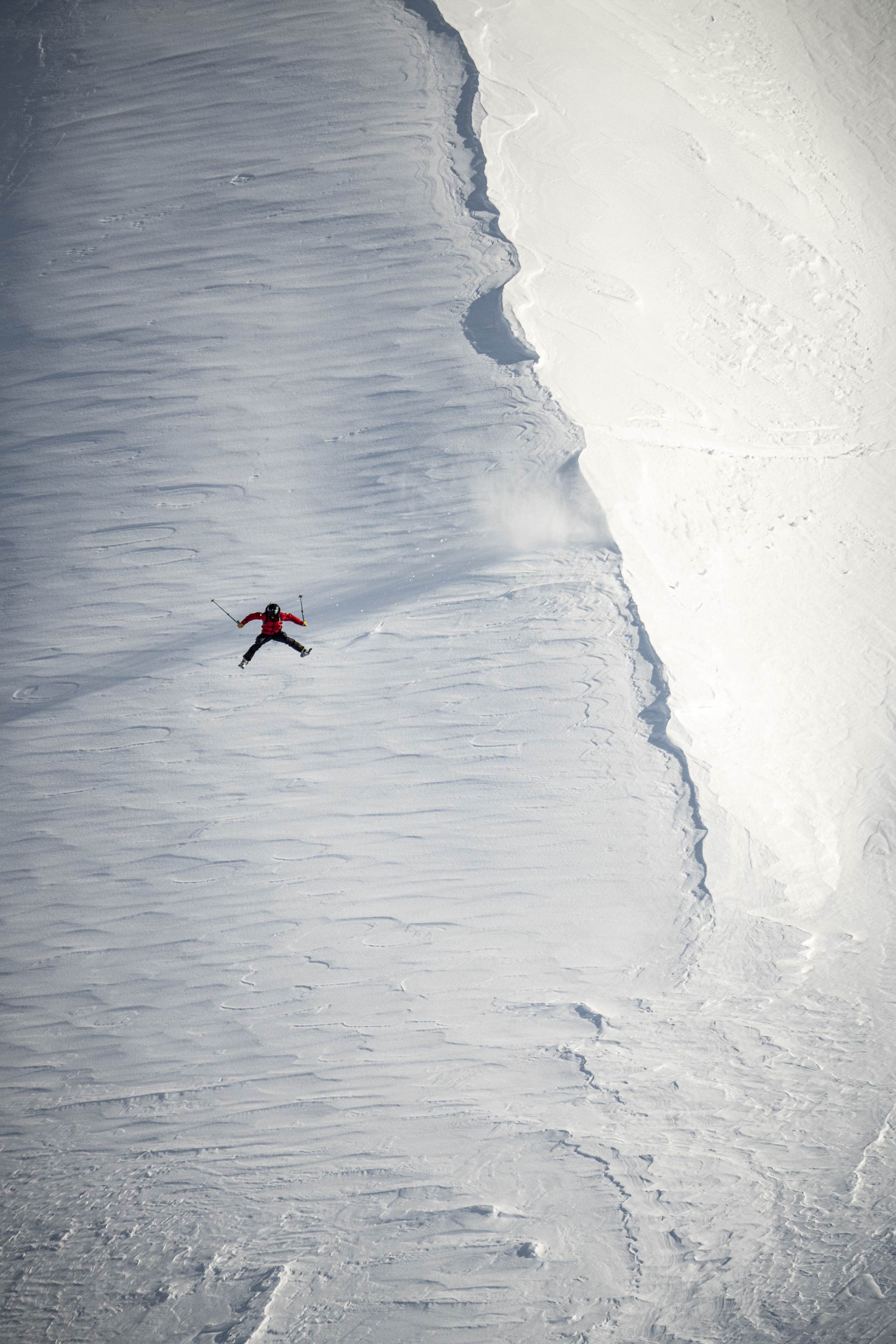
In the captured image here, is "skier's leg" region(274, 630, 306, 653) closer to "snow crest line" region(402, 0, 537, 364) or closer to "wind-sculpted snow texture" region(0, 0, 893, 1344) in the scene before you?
"wind-sculpted snow texture" region(0, 0, 893, 1344)

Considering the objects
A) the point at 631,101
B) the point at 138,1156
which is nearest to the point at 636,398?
the point at 631,101

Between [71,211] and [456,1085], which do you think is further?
[71,211]

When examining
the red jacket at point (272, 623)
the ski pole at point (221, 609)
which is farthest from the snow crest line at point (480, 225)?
the red jacket at point (272, 623)

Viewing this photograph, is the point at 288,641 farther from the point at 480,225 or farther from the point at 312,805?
the point at 480,225

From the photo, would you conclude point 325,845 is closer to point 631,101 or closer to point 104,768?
point 104,768

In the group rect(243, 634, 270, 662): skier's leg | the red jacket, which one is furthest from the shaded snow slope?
the red jacket

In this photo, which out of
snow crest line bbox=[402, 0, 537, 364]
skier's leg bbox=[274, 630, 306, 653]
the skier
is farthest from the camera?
snow crest line bbox=[402, 0, 537, 364]

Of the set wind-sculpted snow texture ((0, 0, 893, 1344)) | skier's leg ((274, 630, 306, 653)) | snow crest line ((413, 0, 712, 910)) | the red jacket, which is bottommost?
wind-sculpted snow texture ((0, 0, 893, 1344))

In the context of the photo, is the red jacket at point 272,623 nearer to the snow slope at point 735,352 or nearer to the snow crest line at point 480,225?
the snow slope at point 735,352

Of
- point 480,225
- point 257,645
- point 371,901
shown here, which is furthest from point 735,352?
point 371,901
